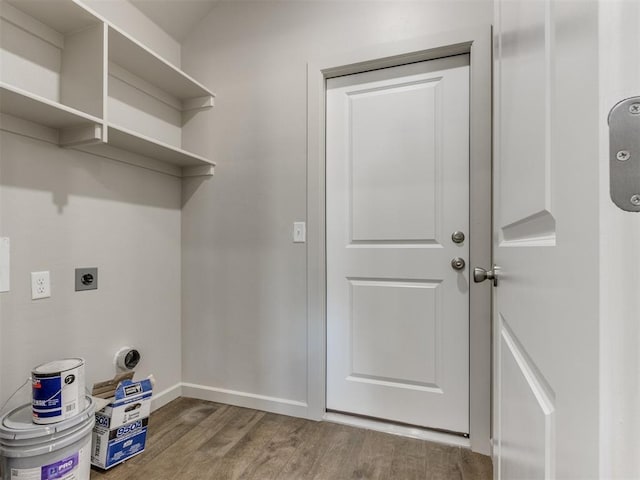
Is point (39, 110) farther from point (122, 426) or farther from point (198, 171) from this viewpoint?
point (122, 426)

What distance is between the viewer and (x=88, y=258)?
1.56m

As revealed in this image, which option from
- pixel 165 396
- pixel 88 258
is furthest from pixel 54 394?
pixel 165 396

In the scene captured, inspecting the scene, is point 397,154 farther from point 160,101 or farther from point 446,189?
point 160,101

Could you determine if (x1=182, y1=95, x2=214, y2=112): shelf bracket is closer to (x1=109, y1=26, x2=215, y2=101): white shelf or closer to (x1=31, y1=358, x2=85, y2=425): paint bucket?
(x1=109, y1=26, x2=215, y2=101): white shelf

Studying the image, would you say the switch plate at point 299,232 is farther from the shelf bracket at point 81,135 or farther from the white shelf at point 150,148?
the shelf bracket at point 81,135

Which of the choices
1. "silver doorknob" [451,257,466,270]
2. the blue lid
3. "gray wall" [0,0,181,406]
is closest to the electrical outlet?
"gray wall" [0,0,181,406]

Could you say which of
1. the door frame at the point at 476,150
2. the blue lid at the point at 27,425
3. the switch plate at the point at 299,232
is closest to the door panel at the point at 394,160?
the door frame at the point at 476,150

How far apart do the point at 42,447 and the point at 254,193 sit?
140cm

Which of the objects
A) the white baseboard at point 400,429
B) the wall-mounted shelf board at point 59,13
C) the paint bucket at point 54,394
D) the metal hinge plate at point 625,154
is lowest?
the white baseboard at point 400,429

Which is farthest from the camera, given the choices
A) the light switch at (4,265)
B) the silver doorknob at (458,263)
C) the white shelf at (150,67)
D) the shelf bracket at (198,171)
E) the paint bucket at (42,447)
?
the shelf bracket at (198,171)

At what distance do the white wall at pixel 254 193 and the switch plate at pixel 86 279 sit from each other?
561mm

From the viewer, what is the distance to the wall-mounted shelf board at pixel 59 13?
124 cm

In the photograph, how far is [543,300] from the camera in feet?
1.39

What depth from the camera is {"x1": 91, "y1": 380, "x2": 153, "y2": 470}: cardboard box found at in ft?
4.56
